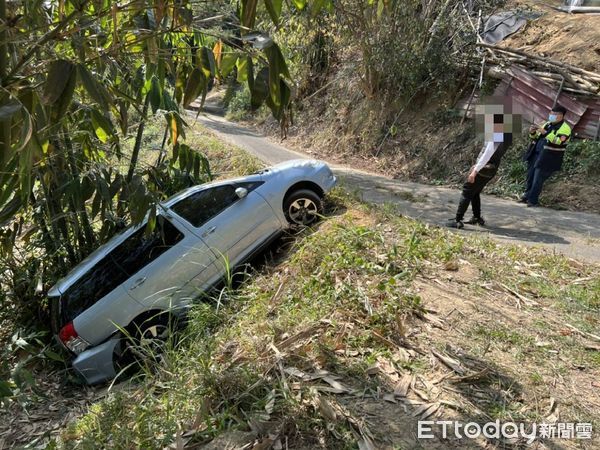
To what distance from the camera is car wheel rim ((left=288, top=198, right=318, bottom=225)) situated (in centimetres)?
709

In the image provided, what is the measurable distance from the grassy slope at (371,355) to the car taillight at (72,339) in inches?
51.8

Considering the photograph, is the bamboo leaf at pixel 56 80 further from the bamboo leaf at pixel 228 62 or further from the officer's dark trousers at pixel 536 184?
the officer's dark trousers at pixel 536 184

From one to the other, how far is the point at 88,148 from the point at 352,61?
12856 mm

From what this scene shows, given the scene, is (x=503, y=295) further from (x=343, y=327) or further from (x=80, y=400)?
(x=80, y=400)

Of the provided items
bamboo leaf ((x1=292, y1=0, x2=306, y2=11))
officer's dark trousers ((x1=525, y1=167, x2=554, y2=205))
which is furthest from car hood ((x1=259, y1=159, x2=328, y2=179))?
bamboo leaf ((x1=292, y1=0, x2=306, y2=11))

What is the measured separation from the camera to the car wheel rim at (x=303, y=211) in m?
7.09

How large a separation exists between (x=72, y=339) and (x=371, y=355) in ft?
12.0

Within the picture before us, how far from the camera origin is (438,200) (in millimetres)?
9539

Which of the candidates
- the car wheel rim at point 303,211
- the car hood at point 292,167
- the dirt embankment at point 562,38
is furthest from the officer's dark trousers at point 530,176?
the car wheel rim at point 303,211

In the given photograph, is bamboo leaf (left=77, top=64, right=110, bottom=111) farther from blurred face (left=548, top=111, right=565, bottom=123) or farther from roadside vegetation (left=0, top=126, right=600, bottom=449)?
blurred face (left=548, top=111, right=565, bottom=123)

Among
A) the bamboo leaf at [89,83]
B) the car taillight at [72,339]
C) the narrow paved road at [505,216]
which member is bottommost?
the car taillight at [72,339]

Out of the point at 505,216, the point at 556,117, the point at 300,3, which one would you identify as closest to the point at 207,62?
the point at 300,3

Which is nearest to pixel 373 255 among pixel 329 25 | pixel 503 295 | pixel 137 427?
pixel 503 295

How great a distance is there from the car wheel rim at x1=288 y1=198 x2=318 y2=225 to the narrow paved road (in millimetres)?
1240
